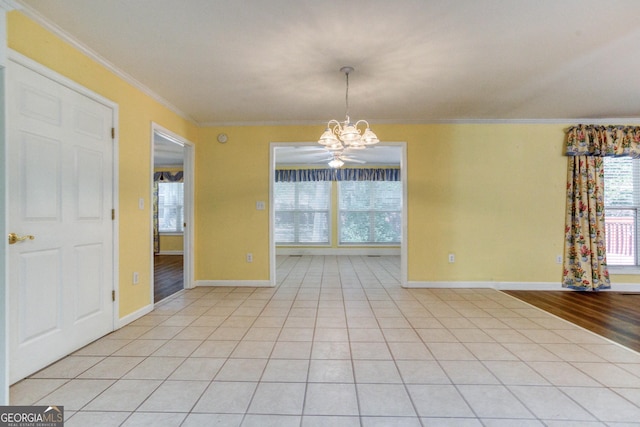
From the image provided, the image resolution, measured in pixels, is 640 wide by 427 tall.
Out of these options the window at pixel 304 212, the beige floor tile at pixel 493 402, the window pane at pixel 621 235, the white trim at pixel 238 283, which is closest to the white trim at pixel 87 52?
the white trim at pixel 238 283

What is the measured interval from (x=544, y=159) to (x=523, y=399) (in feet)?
11.7

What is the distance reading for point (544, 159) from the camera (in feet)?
13.3

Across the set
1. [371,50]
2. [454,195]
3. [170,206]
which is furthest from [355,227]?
[371,50]

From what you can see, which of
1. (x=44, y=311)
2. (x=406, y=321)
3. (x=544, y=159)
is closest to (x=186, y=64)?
(x=44, y=311)

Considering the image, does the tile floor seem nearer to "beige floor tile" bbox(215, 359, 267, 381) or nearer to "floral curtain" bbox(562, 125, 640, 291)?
"beige floor tile" bbox(215, 359, 267, 381)

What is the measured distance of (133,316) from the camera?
114 inches

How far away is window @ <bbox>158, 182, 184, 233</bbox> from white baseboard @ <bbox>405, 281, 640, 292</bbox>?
6.21 meters

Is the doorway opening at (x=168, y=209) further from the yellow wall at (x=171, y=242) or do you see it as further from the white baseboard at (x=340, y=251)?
the white baseboard at (x=340, y=251)

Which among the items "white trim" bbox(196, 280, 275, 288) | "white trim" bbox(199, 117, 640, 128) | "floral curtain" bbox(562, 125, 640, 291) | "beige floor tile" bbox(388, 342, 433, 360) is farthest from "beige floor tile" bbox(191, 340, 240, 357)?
"floral curtain" bbox(562, 125, 640, 291)

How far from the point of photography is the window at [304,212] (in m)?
7.57

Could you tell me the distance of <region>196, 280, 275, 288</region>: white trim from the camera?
13.9 feet

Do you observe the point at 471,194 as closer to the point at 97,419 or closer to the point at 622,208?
the point at 622,208

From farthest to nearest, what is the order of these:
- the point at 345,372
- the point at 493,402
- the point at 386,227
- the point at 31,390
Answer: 1. the point at 386,227
2. the point at 345,372
3. the point at 31,390
4. the point at 493,402

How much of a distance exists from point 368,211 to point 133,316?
569cm
